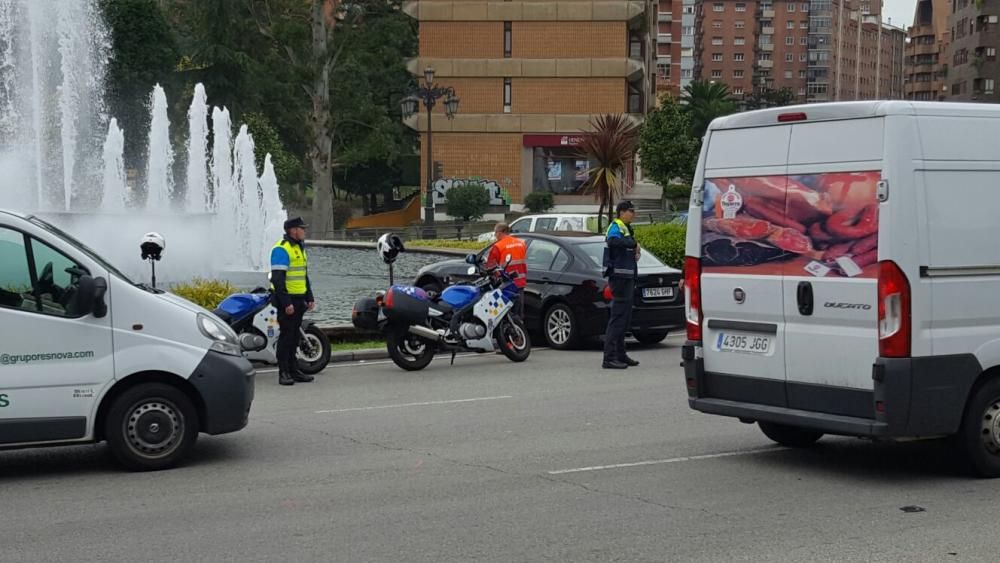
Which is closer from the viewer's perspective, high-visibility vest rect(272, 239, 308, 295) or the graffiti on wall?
high-visibility vest rect(272, 239, 308, 295)

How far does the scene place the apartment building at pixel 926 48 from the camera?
16550 cm

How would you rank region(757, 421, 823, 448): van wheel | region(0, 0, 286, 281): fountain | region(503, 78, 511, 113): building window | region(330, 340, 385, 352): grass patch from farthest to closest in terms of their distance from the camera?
1. region(503, 78, 511, 113): building window
2. region(0, 0, 286, 281): fountain
3. region(330, 340, 385, 352): grass patch
4. region(757, 421, 823, 448): van wheel

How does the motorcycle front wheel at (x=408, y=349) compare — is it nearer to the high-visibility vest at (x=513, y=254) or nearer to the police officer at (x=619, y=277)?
the high-visibility vest at (x=513, y=254)

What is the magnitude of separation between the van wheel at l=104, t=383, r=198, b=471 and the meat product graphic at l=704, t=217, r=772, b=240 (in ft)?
13.0

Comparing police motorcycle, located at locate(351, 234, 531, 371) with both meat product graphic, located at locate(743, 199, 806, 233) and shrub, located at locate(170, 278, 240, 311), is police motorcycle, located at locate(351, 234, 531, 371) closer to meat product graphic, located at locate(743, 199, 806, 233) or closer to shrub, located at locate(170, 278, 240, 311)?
shrub, located at locate(170, 278, 240, 311)

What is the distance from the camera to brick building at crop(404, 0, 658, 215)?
6825 cm

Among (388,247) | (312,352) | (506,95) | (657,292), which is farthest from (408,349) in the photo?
(506,95)

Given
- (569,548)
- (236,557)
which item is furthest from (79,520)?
(569,548)

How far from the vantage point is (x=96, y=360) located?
28.9 ft

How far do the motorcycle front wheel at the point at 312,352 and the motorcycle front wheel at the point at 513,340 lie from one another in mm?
2273

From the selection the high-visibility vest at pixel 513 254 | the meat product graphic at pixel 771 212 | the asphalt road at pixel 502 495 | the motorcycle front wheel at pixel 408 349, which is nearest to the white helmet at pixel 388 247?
the high-visibility vest at pixel 513 254

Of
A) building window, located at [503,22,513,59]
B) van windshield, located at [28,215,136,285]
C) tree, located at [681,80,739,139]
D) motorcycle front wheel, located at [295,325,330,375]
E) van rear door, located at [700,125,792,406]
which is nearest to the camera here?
van rear door, located at [700,125,792,406]

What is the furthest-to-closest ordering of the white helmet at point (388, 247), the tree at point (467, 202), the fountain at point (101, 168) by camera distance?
1. the tree at point (467, 202)
2. the fountain at point (101, 168)
3. the white helmet at point (388, 247)

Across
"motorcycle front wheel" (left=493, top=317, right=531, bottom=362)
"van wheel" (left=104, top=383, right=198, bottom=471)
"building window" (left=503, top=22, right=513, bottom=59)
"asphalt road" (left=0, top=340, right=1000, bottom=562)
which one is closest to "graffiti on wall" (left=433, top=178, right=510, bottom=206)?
"building window" (left=503, top=22, right=513, bottom=59)
